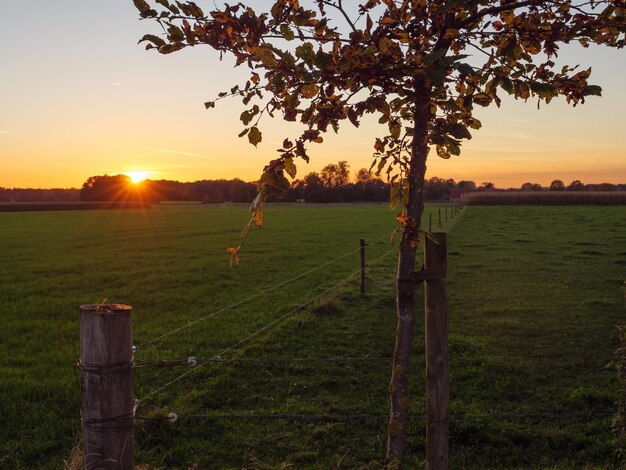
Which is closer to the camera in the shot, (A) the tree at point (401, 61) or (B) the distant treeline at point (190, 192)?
(A) the tree at point (401, 61)

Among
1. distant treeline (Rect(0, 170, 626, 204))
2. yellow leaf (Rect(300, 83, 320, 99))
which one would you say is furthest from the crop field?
distant treeline (Rect(0, 170, 626, 204))

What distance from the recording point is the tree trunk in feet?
11.0

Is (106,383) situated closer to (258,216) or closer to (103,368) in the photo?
(103,368)

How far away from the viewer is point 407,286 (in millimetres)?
3586

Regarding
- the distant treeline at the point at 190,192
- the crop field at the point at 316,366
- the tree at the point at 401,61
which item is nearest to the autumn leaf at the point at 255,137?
the tree at the point at 401,61

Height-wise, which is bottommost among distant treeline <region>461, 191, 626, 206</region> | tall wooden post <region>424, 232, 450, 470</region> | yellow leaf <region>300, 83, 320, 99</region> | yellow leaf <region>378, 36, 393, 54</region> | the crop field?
the crop field

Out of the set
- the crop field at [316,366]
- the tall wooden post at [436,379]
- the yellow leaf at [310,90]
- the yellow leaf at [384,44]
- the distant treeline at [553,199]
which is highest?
the yellow leaf at [384,44]

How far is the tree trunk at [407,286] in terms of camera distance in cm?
334

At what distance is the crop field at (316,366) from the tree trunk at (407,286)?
1.03 m

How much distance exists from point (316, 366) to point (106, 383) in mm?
5767

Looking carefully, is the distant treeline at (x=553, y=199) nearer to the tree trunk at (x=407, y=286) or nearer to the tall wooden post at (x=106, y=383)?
the tree trunk at (x=407, y=286)

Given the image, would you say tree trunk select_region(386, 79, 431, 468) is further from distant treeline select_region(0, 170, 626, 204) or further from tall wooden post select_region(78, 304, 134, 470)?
distant treeline select_region(0, 170, 626, 204)

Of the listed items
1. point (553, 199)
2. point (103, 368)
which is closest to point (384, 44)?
point (103, 368)

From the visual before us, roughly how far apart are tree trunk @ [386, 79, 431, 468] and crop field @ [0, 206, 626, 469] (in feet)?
3.38
